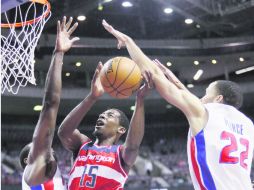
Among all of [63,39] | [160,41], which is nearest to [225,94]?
[63,39]

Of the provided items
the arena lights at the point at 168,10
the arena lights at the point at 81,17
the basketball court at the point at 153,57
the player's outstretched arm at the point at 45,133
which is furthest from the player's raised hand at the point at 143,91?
the arena lights at the point at 81,17

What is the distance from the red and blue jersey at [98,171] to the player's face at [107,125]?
19 centimetres

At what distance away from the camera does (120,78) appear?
134 inches

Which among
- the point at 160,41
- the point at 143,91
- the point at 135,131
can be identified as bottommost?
the point at 135,131

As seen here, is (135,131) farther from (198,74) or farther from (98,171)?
(198,74)

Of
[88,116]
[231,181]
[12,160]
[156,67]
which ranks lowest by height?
[231,181]

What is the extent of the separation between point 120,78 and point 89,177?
2.55 feet

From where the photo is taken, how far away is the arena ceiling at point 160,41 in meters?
13.1

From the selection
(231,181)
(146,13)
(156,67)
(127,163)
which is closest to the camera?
(231,181)

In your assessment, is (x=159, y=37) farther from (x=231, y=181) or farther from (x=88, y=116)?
(x=231, y=181)

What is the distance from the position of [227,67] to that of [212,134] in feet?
55.6

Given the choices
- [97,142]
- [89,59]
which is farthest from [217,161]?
[89,59]

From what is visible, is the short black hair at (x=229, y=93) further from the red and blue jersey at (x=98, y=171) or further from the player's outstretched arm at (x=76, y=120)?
the player's outstretched arm at (x=76, y=120)

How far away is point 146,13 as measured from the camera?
14.9 m
